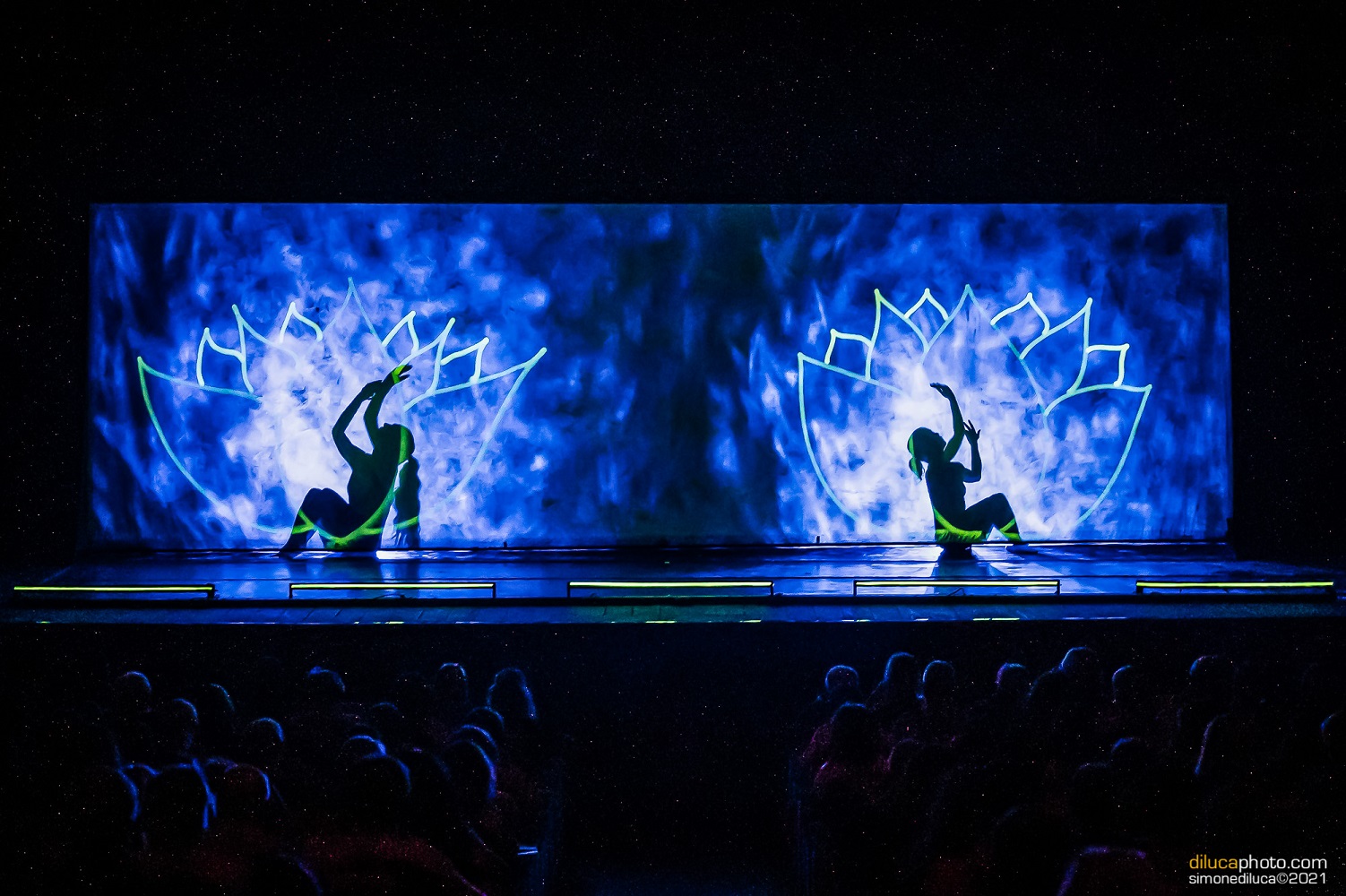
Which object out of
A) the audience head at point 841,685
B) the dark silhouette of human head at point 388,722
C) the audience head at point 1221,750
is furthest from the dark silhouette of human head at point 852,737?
the dark silhouette of human head at point 388,722

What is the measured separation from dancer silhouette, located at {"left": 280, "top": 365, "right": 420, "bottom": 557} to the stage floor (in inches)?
5.2


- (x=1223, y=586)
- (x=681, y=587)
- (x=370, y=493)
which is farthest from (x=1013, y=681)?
(x=370, y=493)

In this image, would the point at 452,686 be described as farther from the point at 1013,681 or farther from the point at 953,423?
the point at 953,423

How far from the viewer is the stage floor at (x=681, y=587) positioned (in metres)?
3.98

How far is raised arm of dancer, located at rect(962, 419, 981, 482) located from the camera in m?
5.32

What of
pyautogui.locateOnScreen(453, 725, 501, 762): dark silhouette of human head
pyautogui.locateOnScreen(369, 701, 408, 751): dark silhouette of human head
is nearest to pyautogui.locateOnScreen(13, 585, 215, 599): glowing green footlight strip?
pyautogui.locateOnScreen(369, 701, 408, 751): dark silhouette of human head

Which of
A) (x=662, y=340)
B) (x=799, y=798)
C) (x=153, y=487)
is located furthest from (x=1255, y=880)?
(x=153, y=487)

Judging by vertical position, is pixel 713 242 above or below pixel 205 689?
above

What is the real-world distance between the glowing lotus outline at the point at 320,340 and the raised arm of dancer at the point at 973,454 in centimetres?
241

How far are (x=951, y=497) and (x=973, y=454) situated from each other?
0.28 m
